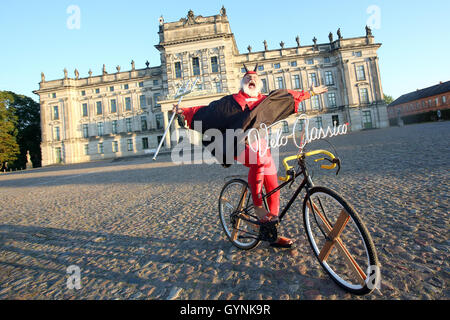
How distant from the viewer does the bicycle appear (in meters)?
1.49

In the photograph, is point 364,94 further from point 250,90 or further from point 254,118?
point 254,118

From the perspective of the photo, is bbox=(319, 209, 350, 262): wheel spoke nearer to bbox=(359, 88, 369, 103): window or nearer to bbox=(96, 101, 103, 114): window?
bbox=(359, 88, 369, 103): window

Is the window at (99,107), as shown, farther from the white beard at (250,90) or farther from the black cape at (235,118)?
the white beard at (250,90)

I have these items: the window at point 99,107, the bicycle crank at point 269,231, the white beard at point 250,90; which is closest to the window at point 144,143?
the window at point 99,107

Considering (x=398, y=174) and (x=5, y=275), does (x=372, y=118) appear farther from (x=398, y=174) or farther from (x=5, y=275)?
(x=5, y=275)

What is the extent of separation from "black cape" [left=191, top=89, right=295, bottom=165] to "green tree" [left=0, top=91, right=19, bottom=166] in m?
49.8

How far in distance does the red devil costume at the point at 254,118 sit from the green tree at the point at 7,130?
1963 inches

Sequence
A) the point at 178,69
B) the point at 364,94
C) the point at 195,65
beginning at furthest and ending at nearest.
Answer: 1. the point at 364,94
2. the point at 178,69
3. the point at 195,65

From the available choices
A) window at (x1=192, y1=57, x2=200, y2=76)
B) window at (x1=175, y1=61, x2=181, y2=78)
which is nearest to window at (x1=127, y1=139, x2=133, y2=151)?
window at (x1=175, y1=61, x2=181, y2=78)

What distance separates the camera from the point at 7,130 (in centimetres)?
3922

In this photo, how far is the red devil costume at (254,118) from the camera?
6.63 ft

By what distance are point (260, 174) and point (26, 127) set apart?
194 feet

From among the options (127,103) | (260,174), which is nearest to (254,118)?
(260,174)

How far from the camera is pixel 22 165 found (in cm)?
4294
